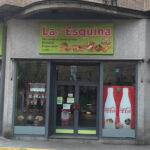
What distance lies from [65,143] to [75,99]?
177 cm

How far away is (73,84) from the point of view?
903 cm

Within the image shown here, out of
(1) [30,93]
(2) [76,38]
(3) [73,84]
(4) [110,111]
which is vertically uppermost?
(2) [76,38]

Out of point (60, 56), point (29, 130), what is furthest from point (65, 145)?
point (60, 56)

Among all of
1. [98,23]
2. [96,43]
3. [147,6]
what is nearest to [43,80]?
[96,43]

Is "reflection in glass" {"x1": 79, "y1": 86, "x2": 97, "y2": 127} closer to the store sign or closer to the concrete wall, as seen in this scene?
the concrete wall

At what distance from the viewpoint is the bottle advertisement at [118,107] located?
27.2 feet

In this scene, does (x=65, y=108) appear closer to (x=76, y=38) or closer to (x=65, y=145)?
(x=65, y=145)

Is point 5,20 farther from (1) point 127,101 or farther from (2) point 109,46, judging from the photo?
(1) point 127,101

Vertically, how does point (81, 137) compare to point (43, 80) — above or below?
below

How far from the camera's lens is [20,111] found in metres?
8.73

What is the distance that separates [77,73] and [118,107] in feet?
6.82

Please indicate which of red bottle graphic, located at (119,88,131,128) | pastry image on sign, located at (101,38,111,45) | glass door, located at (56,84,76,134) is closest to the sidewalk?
glass door, located at (56,84,76,134)

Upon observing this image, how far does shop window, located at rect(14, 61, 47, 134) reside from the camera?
28.4 feet

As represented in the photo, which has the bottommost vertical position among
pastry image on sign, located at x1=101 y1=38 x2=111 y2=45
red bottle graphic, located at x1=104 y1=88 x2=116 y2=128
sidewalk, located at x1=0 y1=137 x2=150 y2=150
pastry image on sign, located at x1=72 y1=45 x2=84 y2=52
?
sidewalk, located at x1=0 y1=137 x2=150 y2=150
